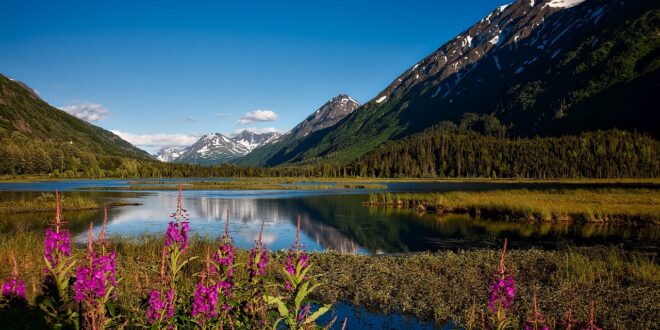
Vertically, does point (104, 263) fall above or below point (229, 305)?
above

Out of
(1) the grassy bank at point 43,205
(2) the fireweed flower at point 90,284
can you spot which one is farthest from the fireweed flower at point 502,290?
(1) the grassy bank at point 43,205

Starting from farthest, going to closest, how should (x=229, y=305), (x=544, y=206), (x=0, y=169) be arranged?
(x=0, y=169)
(x=544, y=206)
(x=229, y=305)

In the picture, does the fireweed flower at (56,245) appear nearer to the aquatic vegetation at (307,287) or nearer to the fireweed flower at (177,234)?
the aquatic vegetation at (307,287)

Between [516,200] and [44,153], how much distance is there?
204999 mm

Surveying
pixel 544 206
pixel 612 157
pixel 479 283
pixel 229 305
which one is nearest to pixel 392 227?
pixel 544 206

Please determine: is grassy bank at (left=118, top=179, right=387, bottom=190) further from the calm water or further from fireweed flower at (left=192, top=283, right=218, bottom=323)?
fireweed flower at (left=192, top=283, right=218, bottom=323)

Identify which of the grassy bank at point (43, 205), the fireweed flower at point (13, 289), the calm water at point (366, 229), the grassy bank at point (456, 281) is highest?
the fireweed flower at point (13, 289)

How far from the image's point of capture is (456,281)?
18703mm

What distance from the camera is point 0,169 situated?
6826 inches

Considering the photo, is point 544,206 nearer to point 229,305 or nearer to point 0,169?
point 229,305

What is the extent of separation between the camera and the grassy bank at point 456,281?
46.5ft

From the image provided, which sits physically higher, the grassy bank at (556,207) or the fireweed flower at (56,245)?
the fireweed flower at (56,245)

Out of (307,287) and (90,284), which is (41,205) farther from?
(90,284)

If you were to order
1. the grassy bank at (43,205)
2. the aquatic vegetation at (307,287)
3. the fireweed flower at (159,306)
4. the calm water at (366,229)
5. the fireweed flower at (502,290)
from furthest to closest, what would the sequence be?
the grassy bank at (43,205)
the calm water at (366,229)
the fireweed flower at (502,290)
the aquatic vegetation at (307,287)
the fireweed flower at (159,306)
